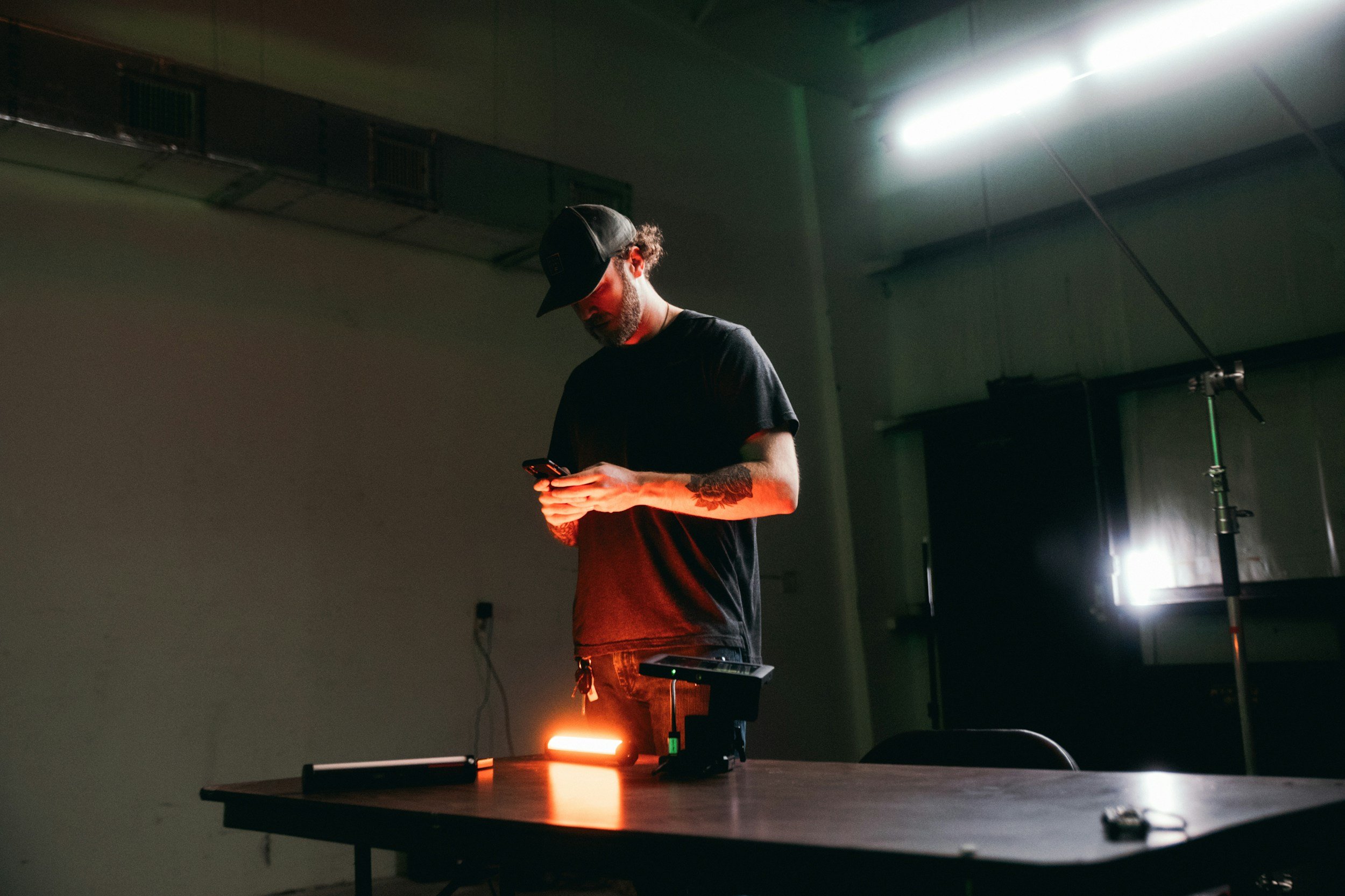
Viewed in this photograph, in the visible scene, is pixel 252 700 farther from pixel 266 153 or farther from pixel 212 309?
pixel 266 153

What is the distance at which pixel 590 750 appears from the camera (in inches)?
61.1

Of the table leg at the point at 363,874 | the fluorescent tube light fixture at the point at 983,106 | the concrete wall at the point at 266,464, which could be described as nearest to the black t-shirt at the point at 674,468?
the table leg at the point at 363,874

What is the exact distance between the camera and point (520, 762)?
66.0 inches

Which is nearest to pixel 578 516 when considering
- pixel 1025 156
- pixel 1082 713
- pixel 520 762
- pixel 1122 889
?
pixel 520 762

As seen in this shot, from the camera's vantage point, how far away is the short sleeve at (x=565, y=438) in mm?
2035

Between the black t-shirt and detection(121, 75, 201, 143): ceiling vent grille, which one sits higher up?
detection(121, 75, 201, 143): ceiling vent grille

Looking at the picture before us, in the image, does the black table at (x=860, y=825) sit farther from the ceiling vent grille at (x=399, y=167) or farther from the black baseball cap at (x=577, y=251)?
the ceiling vent grille at (x=399, y=167)

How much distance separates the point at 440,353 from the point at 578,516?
284 cm

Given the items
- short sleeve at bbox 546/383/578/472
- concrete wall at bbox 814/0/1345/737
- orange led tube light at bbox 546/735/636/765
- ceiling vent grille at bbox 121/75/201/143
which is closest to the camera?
orange led tube light at bbox 546/735/636/765

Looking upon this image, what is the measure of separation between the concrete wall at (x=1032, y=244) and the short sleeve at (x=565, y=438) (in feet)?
8.90

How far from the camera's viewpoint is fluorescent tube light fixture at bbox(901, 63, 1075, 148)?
367cm

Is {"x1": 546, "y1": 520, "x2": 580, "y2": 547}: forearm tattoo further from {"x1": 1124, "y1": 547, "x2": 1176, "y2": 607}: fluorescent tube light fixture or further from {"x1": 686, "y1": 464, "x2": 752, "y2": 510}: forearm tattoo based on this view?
{"x1": 1124, "y1": 547, "x2": 1176, "y2": 607}: fluorescent tube light fixture

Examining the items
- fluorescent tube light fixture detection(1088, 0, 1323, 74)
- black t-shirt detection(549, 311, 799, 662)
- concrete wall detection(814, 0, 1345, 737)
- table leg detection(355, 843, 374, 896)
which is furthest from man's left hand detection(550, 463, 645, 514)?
concrete wall detection(814, 0, 1345, 737)

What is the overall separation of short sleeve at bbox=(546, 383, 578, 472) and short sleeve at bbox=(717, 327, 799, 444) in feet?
1.28
